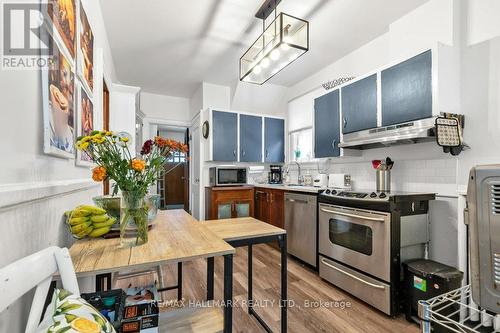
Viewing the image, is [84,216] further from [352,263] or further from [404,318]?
[404,318]

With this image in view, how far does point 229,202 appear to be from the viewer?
4043mm

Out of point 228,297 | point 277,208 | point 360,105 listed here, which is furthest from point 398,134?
point 228,297

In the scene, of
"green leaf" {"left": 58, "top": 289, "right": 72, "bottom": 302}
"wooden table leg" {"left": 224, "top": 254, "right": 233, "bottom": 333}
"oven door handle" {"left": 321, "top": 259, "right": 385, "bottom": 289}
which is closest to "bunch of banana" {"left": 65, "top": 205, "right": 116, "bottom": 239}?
"green leaf" {"left": 58, "top": 289, "right": 72, "bottom": 302}

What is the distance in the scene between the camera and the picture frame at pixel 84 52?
1457 millimetres

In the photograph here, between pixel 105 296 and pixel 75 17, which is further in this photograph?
pixel 75 17

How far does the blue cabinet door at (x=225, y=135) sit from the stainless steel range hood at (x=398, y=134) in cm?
213

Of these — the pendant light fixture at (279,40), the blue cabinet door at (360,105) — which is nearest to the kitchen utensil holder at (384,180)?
the blue cabinet door at (360,105)

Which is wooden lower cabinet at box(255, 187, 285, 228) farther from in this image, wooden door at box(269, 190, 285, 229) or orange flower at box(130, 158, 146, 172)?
orange flower at box(130, 158, 146, 172)

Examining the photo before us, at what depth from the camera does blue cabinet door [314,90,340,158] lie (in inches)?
120

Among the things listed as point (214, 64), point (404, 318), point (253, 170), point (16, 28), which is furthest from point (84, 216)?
point (253, 170)

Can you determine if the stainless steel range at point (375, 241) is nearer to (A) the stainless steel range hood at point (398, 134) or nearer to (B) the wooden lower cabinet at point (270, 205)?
(A) the stainless steel range hood at point (398, 134)

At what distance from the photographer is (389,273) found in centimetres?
189

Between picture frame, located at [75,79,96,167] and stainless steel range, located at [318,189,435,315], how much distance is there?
218 cm

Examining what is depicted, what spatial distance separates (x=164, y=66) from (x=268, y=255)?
3.36 m
